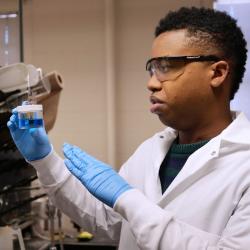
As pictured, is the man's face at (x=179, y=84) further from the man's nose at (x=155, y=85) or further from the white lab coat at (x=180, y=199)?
the white lab coat at (x=180, y=199)

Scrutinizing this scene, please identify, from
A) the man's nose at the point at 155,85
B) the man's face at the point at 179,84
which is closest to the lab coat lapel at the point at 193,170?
the man's face at the point at 179,84

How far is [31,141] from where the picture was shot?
1.16 meters

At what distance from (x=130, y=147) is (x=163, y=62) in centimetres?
164

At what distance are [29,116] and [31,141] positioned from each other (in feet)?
0.39

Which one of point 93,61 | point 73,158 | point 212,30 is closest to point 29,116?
point 73,158

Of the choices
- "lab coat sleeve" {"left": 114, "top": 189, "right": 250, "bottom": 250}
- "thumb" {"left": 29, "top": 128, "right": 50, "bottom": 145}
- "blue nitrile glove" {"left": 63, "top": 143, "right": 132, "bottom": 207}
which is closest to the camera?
"lab coat sleeve" {"left": 114, "top": 189, "right": 250, "bottom": 250}

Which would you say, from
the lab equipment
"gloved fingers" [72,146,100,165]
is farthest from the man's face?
the lab equipment

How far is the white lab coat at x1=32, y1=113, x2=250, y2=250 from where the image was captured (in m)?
0.86

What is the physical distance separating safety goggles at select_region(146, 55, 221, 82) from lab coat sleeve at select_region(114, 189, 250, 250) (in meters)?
0.38

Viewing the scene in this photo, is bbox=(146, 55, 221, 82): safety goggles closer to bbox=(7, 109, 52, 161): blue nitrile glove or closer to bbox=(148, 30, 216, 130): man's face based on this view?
bbox=(148, 30, 216, 130): man's face

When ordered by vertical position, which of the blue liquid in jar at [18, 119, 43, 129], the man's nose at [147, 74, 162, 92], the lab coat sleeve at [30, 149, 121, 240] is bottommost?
the lab coat sleeve at [30, 149, 121, 240]

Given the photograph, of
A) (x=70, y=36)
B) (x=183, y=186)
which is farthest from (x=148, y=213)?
(x=70, y=36)

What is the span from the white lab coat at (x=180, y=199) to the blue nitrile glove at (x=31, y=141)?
3cm

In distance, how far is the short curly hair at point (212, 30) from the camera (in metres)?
1.05
